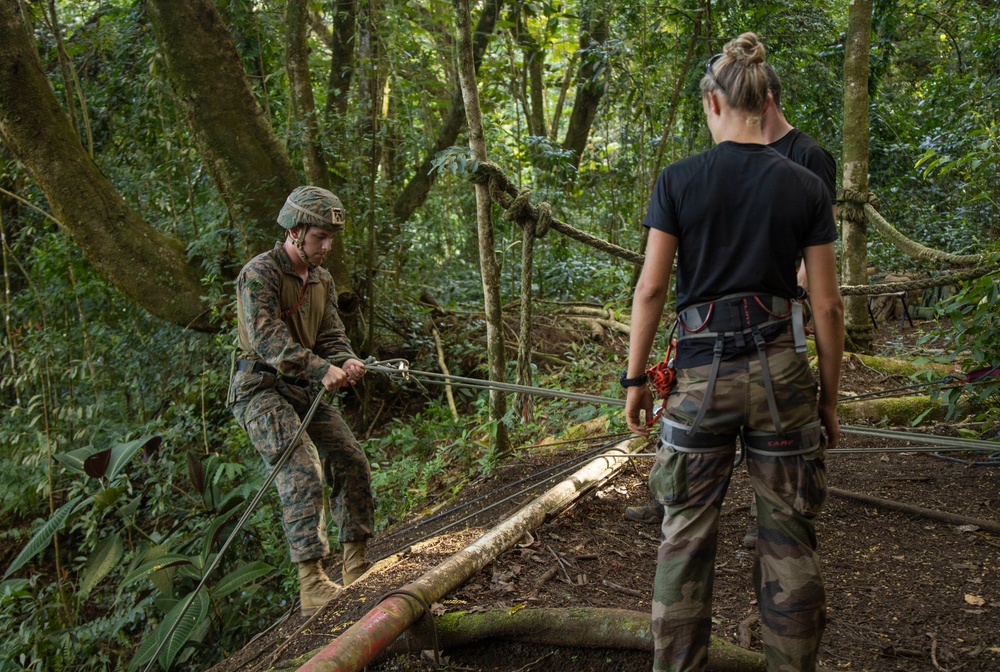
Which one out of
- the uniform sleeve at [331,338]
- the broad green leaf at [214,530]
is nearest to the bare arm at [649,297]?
the uniform sleeve at [331,338]

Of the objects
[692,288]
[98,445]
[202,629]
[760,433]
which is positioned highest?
[692,288]

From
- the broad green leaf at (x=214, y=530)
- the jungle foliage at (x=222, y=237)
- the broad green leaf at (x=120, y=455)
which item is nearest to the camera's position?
the broad green leaf at (x=214, y=530)

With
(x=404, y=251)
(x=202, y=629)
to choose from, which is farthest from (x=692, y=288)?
(x=404, y=251)

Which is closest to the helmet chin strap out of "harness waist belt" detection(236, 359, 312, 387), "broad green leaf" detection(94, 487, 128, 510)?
"harness waist belt" detection(236, 359, 312, 387)

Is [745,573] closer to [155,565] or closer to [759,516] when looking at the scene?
[759,516]

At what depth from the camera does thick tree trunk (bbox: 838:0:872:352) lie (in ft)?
18.5

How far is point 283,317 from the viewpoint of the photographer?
3.70 m

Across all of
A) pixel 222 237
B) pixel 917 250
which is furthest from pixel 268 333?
pixel 917 250

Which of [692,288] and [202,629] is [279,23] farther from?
[692,288]

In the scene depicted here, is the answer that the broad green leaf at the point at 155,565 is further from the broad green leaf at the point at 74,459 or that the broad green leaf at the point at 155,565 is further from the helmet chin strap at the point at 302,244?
the helmet chin strap at the point at 302,244

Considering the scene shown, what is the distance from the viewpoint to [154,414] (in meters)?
7.44

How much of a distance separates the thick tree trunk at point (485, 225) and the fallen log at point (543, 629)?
79.7 inches

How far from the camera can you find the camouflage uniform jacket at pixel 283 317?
3.46 m

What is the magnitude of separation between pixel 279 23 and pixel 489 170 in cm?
443
